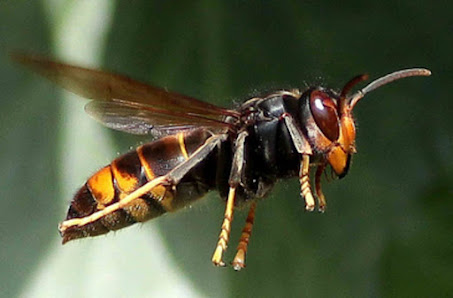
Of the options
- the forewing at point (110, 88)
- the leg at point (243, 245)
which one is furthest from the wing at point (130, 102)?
the leg at point (243, 245)

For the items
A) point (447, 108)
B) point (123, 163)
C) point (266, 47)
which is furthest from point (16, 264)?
point (447, 108)

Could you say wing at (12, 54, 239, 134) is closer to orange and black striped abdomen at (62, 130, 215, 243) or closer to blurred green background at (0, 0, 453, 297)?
orange and black striped abdomen at (62, 130, 215, 243)

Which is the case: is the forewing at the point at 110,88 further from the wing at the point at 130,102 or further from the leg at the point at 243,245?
the leg at the point at 243,245

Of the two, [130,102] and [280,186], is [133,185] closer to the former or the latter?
[130,102]

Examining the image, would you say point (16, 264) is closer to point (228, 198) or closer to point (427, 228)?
point (228, 198)

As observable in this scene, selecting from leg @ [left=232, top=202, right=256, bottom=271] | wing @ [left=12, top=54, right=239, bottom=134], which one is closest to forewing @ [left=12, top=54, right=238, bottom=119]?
wing @ [left=12, top=54, right=239, bottom=134]
